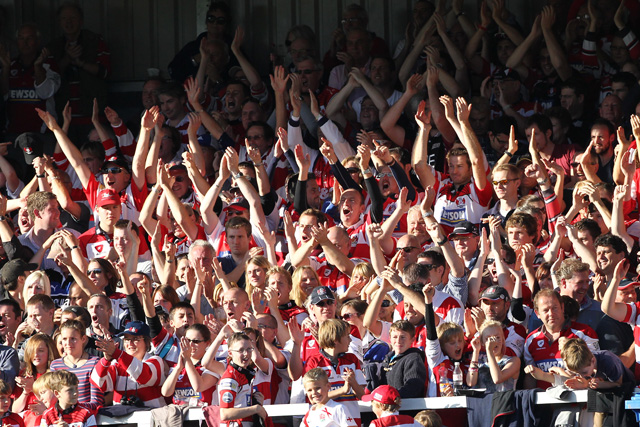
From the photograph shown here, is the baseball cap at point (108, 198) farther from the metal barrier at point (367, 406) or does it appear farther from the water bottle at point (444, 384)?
the water bottle at point (444, 384)

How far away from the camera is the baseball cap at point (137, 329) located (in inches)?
417

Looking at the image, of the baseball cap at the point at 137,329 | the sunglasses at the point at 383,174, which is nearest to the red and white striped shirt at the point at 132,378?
the baseball cap at the point at 137,329

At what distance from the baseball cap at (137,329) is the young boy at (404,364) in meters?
1.97

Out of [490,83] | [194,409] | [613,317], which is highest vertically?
[490,83]

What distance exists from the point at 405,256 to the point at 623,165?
2.34 metres

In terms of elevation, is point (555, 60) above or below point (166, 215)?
above

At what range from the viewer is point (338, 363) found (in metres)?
9.86

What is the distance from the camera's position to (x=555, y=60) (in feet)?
46.4

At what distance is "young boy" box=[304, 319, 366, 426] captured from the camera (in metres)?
9.67

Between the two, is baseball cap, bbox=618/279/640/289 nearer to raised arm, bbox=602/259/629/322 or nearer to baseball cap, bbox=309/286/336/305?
raised arm, bbox=602/259/629/322

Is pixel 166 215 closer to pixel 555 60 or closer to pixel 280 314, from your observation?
pixel 280 314

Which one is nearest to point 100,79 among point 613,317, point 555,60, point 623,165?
point 555,60

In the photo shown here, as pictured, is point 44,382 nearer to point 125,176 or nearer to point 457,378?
point 457,378

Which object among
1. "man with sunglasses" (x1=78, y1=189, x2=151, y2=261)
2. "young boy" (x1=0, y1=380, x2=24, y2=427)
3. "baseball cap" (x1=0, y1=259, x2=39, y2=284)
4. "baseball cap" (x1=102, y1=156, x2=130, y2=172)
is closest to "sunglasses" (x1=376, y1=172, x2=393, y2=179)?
"man with sunglasses" (x1=78, y1=189, x2=151, y2=261)
